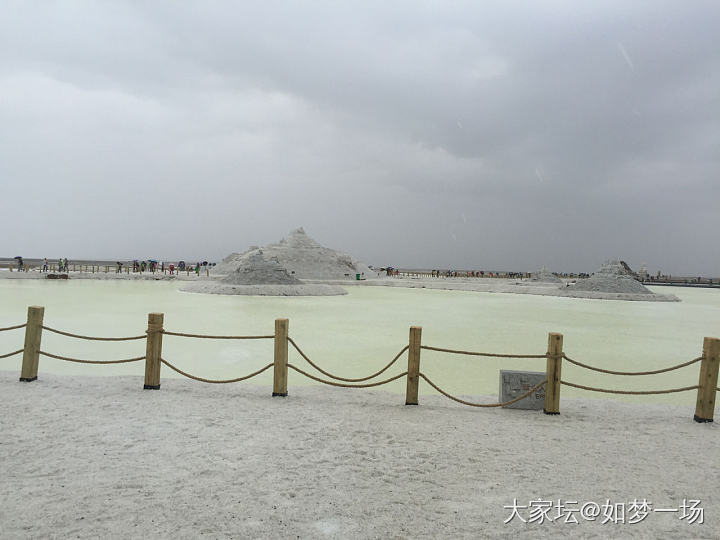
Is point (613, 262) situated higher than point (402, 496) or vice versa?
point (613, 262)

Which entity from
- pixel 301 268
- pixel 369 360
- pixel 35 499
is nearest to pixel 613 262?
pixel 301 268

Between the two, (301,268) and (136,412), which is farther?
(301,268)

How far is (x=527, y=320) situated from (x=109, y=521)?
15243mm

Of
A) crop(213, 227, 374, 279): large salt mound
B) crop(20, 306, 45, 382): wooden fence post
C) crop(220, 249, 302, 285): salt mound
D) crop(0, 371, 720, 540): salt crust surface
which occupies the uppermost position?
crop(213, 227, 374, 279): large salt mound

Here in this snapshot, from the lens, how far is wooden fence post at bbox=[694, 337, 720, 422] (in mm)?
5516

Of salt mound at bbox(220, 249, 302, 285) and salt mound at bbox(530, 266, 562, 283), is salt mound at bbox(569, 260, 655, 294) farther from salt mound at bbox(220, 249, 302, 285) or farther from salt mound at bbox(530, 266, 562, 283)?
salt mound at bbox(220, 249, 302, 285)

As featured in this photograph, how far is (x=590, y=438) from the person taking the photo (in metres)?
4.94

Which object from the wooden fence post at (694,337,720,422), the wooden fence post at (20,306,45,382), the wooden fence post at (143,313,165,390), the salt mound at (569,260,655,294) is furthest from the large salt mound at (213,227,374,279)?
the wooden fence post at (694,337,720,422)

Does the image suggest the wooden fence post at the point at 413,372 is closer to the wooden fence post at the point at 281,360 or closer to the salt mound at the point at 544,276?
the wooden fence post at the point at 281,360

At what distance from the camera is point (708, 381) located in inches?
218

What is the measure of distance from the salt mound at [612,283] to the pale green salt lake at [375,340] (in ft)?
43.5

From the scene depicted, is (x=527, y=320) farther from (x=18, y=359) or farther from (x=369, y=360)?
(x=18, y=359)

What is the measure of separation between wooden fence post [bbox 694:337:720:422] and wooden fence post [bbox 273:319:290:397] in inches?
200

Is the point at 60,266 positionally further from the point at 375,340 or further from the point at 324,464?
the point at 324,464
